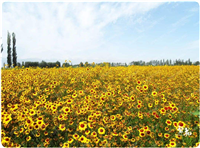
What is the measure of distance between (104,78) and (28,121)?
14.7 ft

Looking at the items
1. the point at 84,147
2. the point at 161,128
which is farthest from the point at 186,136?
the point at 84,147

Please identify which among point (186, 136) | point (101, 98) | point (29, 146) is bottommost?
point (29, 146)

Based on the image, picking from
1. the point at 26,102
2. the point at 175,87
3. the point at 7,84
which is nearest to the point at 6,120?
the point at 26,102

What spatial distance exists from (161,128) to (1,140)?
3129 millimetres

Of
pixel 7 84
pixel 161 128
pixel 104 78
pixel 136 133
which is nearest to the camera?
pixel 136 133

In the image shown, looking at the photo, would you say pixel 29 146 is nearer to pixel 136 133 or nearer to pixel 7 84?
pixel 136 133

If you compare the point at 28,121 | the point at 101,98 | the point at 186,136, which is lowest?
the point at 186,136

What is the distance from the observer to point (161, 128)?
3.24 metres

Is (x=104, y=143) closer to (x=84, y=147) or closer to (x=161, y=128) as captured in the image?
(x=84, y=147)

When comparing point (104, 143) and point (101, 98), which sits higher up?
point (101, 98)

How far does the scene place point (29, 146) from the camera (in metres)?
2.74

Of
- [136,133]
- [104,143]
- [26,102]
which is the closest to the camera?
[104,143]

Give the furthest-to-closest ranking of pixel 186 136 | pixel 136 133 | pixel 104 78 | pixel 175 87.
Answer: pixel 104 78, pixel 175 87, pixel 136 133, pixel 186 136

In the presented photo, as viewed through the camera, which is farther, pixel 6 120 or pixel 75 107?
pixel 75 107
